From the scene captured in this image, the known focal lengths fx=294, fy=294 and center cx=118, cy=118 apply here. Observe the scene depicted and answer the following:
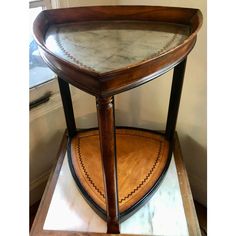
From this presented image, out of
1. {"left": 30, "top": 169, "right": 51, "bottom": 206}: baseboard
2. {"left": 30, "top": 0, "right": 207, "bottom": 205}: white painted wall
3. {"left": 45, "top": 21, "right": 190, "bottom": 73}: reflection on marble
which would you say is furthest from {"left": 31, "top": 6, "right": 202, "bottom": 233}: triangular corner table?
{"left": 30, "top": 169, "right": 51, "bottom": 206}: baseboard

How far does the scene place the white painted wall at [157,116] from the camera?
3.71ft

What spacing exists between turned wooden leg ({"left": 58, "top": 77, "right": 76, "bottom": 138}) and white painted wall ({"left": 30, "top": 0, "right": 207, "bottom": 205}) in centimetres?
15

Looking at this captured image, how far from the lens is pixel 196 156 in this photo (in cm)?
129

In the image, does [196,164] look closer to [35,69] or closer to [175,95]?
[175,95]

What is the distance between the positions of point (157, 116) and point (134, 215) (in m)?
0.57

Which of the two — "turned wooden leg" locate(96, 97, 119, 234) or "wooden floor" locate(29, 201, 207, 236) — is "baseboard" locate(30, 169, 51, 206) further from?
"turned wooden leg" locate(96, 97, 119, 234)

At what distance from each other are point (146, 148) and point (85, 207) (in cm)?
33

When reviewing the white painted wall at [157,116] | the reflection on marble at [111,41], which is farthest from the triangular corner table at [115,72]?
the white painted wall at [157,116]

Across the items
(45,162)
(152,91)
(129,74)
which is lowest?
(45,162)

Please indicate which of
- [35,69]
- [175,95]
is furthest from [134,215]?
[35,69]

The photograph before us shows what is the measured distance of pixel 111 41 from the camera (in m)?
0.80

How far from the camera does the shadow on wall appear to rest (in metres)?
1.27
